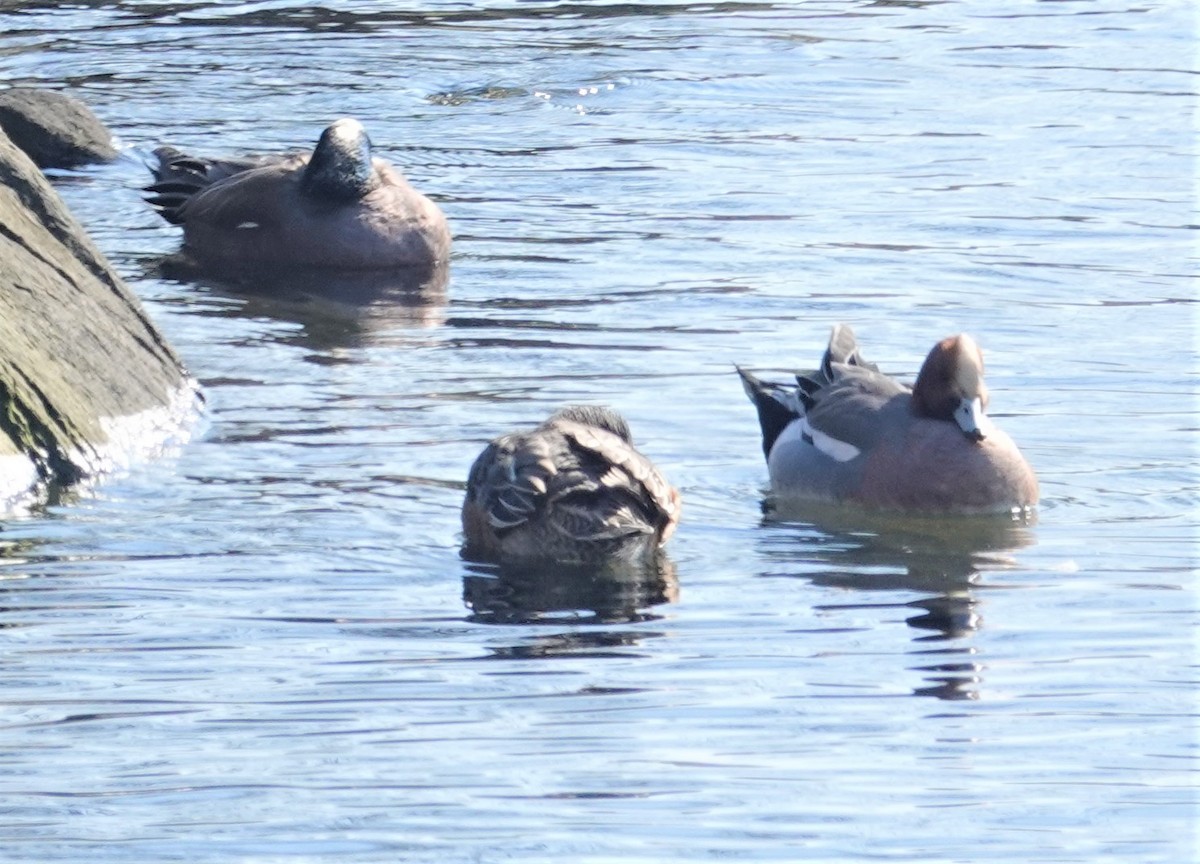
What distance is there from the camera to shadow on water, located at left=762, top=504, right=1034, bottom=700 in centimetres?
769

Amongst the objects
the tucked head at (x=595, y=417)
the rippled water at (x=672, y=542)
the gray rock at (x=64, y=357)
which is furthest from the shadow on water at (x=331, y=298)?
the tucked head at (x=595, y=417)

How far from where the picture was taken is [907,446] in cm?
952

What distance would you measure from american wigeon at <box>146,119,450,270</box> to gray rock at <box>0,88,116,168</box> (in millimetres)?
2287

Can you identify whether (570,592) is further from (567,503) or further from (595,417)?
(595,417)

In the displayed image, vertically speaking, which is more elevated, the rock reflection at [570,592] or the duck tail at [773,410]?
the duck tail at [773,410]

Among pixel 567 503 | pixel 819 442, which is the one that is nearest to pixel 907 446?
pixel 819 442

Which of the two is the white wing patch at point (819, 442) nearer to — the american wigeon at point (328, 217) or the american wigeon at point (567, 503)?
the american wigeon at point (567, 503)

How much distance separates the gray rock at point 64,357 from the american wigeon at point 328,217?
10.4 feet

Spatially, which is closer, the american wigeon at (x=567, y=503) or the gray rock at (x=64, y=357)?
the american wigeon at (x=567, y=503)

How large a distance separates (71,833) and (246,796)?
1.47ft

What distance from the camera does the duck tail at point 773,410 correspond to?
32.9 feet

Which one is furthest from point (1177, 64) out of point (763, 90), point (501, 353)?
point (501, 353)

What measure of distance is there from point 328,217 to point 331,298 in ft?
2.48

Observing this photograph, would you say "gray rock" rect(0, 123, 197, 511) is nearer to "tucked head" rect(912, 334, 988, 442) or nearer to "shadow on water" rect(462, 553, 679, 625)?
"shadow on water" rect(462, 553, 679, 625)
